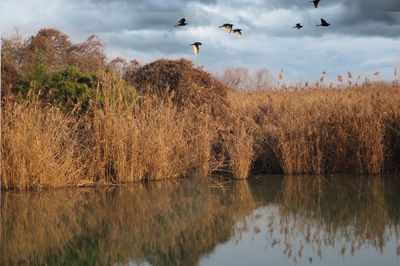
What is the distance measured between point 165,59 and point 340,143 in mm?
4404

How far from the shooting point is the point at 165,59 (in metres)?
10.5

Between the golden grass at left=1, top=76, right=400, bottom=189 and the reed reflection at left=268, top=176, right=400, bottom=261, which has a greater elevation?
the golden grass at left=1, top=76, right=400, bottom=189

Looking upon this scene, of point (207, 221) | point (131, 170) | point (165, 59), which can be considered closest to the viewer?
point (207, 221)

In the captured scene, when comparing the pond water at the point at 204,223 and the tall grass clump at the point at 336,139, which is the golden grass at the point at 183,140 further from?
the pond water at the point at 204,223

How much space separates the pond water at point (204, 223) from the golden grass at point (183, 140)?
1.42 ft

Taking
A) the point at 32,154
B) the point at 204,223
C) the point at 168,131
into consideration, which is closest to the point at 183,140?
the point at 168,131

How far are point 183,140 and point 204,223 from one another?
126 inches

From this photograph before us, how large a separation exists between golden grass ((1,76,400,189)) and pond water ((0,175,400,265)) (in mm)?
434

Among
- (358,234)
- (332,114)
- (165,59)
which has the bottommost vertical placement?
(358,234)

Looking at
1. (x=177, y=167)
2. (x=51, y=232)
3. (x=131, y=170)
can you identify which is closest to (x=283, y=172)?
(x=177, y=167)

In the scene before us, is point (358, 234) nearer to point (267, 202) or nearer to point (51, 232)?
point (267, 202)

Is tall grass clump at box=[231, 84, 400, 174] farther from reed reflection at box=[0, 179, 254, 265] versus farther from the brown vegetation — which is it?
reed reflection at box=[0, 179, 254, 265]

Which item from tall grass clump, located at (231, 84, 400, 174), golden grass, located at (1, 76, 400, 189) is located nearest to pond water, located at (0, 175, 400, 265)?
golden grass, located at (1, 76, 400, 189)

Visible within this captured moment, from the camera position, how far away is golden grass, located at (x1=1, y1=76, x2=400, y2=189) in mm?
6980
